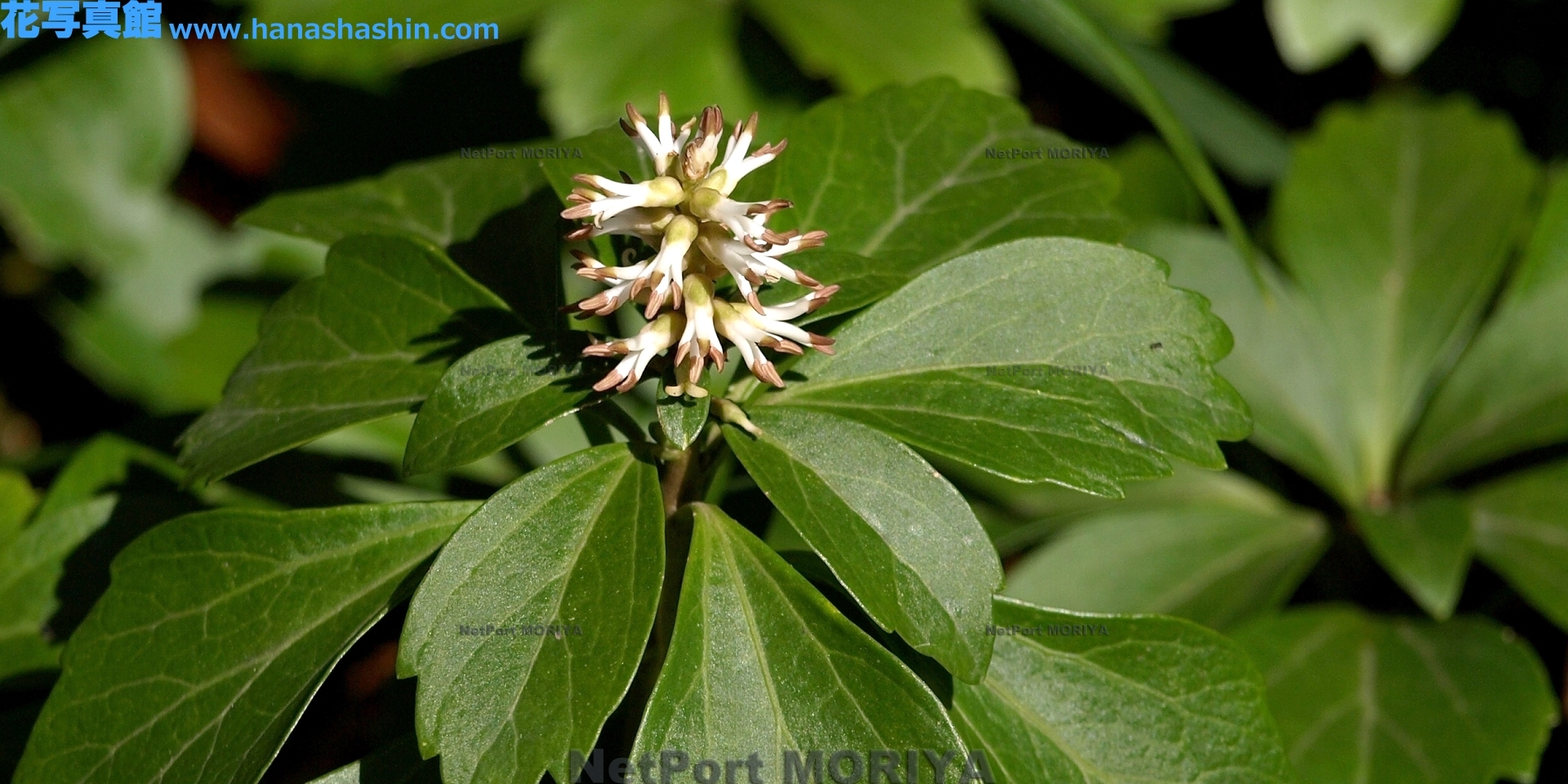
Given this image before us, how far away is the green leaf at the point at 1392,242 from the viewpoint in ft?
5.76

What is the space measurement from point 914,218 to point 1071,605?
638mm

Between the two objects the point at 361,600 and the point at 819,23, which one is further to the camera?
the point at 819,23

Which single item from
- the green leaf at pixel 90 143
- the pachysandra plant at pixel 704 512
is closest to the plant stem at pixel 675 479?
the pachysandra plant at pixel 704 512

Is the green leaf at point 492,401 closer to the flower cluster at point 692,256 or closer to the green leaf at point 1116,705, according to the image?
the flower cluster at point 692,256

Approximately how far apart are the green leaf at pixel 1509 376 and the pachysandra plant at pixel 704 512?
0.81m

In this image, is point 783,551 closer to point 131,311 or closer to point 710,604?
point 710,604

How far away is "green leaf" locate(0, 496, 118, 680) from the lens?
121cm

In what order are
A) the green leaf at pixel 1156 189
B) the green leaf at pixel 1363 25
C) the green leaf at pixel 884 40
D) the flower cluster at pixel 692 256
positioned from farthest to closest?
1. the green leaf at pixel 1363 25
2. the green leaf at pixel 884 40
3. the green leaf at pixel 1156 189
4. the flower cluster at pixel 692 256

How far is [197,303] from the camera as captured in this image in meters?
2.34

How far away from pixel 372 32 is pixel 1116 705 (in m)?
1.77

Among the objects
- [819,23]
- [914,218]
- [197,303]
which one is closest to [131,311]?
[197,303]

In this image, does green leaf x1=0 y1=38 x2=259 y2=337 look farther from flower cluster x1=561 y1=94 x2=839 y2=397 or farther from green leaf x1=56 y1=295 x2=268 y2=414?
flower cluster x1=561 y1=94 x2=839 y2=397

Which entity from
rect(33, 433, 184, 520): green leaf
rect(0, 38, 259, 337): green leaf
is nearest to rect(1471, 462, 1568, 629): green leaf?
rect(33, 433, 184, 520): green leaf

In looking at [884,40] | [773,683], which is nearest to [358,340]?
[773,683]
